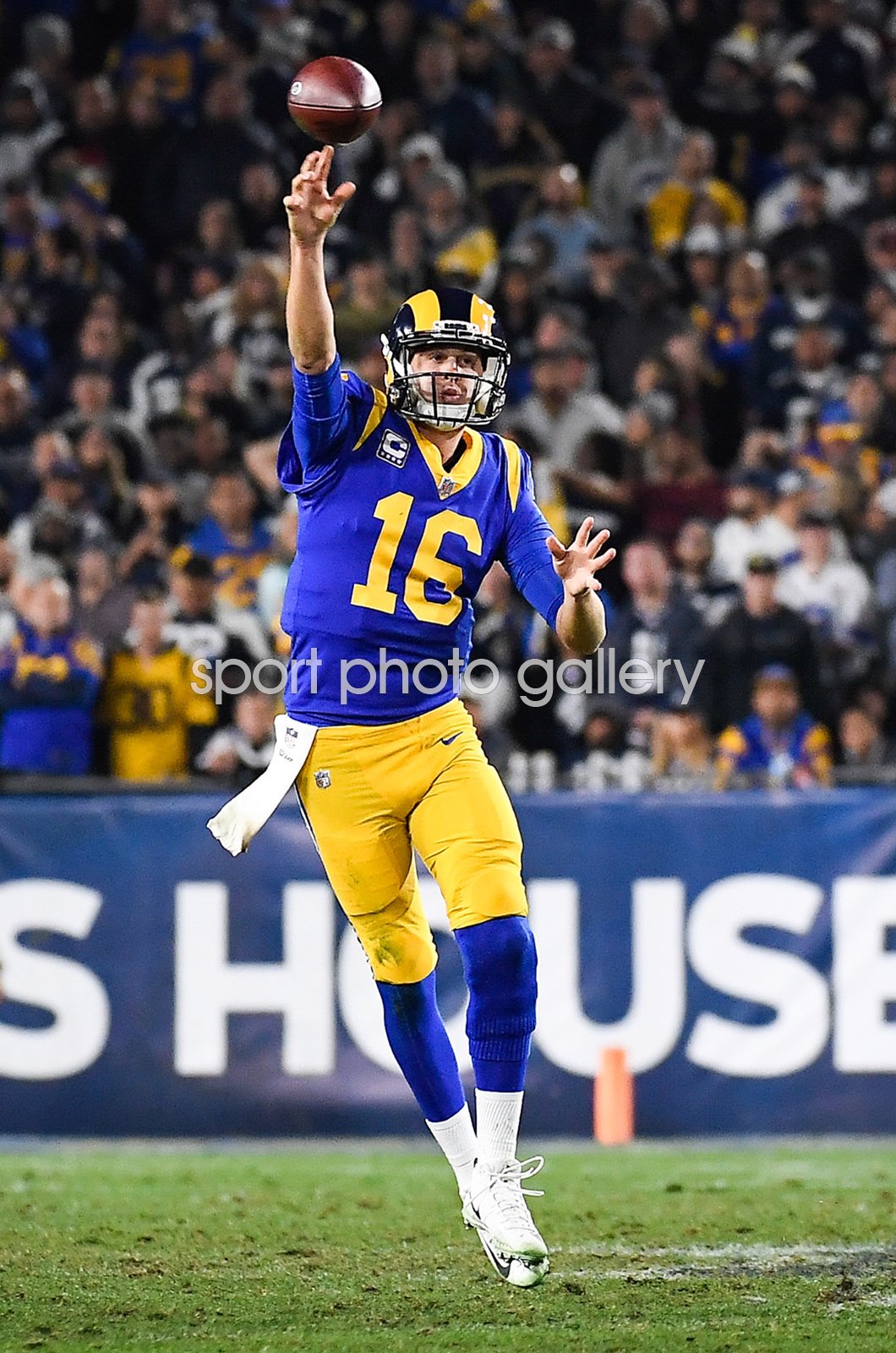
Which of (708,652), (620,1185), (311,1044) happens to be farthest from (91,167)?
(620,1185)

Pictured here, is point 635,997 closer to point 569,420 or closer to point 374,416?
point 374,416

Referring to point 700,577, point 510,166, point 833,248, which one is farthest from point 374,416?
point 510,166

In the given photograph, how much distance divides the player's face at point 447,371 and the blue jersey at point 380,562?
0.18 meters

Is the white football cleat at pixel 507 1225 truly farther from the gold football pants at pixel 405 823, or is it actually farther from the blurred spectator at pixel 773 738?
the blurred spectator at pixel 773 738

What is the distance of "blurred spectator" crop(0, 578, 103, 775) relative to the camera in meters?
8.70

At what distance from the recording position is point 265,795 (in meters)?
5.13

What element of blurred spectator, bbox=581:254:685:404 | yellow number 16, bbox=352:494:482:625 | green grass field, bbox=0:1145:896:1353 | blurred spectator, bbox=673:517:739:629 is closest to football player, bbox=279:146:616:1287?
yellow number 16, bbox=352:494:482:625

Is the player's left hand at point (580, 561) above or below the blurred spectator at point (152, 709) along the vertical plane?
above

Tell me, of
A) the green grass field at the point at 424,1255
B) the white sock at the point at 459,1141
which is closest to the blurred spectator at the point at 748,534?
the green grass field at the point at 424,1255

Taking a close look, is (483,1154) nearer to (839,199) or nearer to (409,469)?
(409,469)

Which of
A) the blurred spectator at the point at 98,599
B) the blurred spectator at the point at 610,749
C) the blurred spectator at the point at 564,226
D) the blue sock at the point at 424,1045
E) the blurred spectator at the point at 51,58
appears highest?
the blurred spectator at the point at 51,58

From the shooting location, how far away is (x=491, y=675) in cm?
917

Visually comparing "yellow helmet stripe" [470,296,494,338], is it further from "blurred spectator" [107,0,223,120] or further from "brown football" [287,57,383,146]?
"blurred spectator" [107,0,223,120]

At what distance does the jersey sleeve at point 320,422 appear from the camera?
4949 mm
